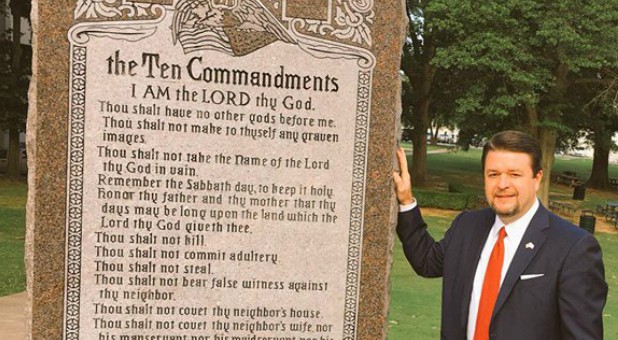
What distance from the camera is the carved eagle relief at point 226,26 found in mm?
3750

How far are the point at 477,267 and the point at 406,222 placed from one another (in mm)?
793

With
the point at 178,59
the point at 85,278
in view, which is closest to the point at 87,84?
the point at 178,59

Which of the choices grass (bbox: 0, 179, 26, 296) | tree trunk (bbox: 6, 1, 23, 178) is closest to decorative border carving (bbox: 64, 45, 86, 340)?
grass (bbox: 0, 179, 26, 296)

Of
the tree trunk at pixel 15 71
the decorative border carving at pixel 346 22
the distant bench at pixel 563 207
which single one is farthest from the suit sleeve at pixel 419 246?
the tree trunk at pixel 15 71

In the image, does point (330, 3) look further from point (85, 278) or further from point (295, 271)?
point (85, 278)

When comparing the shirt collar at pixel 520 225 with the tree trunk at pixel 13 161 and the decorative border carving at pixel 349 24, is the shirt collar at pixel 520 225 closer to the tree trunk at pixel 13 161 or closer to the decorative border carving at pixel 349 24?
the decorative border carving at pixel 349 24

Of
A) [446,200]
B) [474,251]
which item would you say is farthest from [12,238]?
[446,200]

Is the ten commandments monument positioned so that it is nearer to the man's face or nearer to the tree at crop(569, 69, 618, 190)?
the man's face

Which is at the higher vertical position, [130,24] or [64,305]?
[130,24]

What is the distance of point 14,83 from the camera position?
23484 millimetres

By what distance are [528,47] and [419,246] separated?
17.2 metres

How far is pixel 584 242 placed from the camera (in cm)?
300

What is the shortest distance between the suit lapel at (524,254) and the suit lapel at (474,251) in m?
0.19

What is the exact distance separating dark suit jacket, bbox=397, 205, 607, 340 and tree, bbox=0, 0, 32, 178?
23046 millimetres
